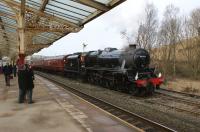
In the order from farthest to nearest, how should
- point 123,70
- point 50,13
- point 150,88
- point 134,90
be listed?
point 50,13 < point 123,70 < point 134,90 < point 150,88

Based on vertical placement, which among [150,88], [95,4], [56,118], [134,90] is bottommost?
[56,118]

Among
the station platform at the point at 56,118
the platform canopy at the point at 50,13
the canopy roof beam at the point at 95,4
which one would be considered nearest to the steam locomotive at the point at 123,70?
the platform canopy at the point at 50,13

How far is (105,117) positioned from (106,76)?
1341cm

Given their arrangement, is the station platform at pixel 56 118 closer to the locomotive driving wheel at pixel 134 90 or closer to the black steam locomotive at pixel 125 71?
the locomotive driving wheel at pixel 134 90

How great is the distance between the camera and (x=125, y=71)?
21.4m

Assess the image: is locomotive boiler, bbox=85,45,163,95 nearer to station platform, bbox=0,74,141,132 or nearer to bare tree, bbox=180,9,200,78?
station platform, bbox=0,74,141,132

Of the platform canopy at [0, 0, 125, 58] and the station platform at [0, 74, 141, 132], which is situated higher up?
the platform canopy at [0, 0, 125, 58]

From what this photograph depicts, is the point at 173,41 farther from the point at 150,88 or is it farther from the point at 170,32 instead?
the point at 150,88

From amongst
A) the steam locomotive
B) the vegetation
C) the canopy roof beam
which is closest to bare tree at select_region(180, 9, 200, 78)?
the vegetation

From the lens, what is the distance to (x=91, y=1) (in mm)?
16797

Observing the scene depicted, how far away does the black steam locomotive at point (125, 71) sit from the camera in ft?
68.9

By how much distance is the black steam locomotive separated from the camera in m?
21.0

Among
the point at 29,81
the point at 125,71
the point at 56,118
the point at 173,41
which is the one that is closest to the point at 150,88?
the point at 125,71

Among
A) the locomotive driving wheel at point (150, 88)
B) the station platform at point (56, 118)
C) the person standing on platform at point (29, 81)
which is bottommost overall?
the station platform at point (56, 118)
